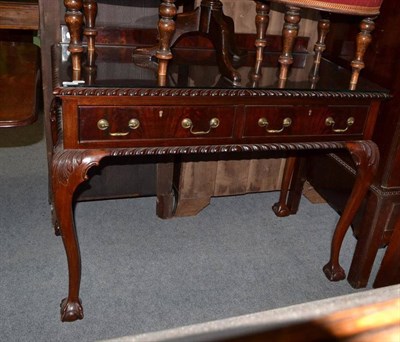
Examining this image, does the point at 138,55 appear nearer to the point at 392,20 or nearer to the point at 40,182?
the point at 392,20

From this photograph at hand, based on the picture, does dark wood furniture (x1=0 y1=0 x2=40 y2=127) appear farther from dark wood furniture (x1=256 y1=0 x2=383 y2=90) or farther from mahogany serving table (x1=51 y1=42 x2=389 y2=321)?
dark wood furniture (x1=256 y1=0 x2=383 y2=90)

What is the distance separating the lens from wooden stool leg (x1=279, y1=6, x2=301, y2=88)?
66.3 inches

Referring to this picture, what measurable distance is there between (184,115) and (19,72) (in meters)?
0.59

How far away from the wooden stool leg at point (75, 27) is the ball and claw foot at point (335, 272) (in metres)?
1.35

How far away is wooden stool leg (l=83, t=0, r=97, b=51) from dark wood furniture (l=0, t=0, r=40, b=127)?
0.71 ft

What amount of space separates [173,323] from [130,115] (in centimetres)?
81

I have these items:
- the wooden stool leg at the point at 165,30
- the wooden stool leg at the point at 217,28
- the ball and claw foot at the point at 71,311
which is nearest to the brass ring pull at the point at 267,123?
the wooden stool leg at the point at 217,28

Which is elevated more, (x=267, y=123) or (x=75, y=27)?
(x=75, y=27)

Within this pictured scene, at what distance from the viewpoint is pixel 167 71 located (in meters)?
1.74

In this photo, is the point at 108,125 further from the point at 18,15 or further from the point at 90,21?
the point at 18,15

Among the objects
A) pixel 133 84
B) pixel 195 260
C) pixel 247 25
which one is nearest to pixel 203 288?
pixel 195 260

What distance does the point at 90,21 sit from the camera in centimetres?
180

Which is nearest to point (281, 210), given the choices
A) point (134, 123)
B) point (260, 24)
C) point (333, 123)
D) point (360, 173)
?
point (360, 173)

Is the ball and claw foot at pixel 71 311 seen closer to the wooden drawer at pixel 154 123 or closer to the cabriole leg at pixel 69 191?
the cabriole leg at pixel 69 191
